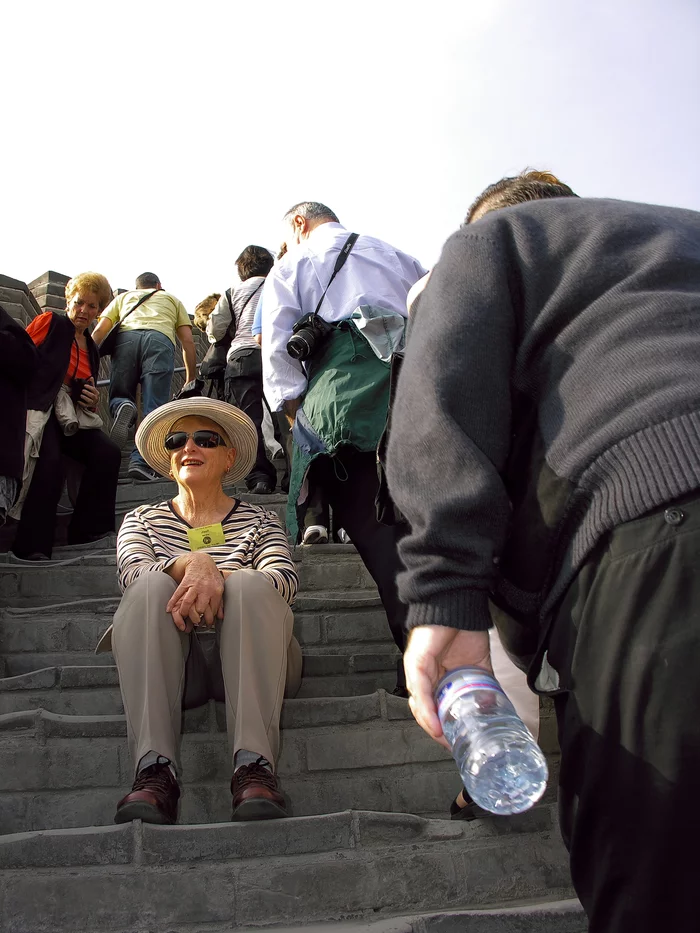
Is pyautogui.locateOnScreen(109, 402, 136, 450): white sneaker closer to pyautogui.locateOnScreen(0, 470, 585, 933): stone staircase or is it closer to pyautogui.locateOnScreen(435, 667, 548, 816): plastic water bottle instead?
pyautogui.locateOnScreen(0, 470, 585, 933): stone staircase

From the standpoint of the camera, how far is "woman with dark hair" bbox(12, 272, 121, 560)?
178 inches

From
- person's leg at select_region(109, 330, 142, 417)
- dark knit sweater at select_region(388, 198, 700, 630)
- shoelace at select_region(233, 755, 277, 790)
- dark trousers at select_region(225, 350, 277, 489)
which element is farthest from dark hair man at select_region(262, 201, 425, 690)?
person's leg at select_region(109, 330, 142, 417)

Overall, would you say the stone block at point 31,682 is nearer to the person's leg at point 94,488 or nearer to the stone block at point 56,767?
the stone block at point 56,767

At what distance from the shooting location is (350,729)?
2805 millimetres

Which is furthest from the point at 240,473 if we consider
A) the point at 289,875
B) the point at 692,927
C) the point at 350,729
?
the point at 692,927

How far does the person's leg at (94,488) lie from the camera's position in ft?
16.4

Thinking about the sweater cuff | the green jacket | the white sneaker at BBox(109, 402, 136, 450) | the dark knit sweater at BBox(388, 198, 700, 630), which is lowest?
the white sneaker at BBox(109, 402, 136, 450)

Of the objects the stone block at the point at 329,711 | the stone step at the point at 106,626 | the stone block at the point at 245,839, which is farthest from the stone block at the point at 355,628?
the stone block at the point at 245,839

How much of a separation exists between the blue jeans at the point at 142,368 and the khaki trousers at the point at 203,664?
137 inches

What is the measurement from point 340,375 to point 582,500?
6.17ft

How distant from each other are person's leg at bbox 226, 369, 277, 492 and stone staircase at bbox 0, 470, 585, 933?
1.78 meters

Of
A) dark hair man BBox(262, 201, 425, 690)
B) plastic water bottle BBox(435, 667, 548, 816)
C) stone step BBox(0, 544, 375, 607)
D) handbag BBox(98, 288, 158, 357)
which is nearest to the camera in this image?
plastic water bottle BBox(435, 667, 548, 816)

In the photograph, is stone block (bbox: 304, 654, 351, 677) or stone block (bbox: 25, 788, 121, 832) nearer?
stone block (bbox: 25, 788, 121, 832)

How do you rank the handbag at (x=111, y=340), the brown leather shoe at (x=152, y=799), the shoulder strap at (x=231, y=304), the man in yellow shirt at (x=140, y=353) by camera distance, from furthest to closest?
the handbag at (x=111, y=340) < the man in yellow shirt at (x=140, y=353) < the shoulder strap at (x=231, y=304) < the brown leather shoe at (x=152, y=799)
